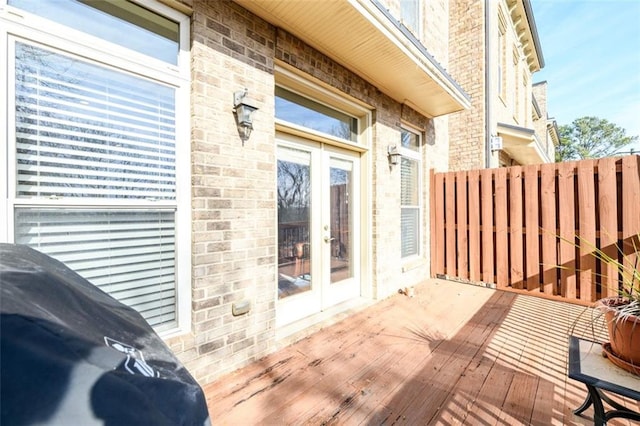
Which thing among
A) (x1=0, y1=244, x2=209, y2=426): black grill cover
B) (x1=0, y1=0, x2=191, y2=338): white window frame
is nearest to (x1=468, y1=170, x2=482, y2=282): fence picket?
(x1=0, y1=0, x2=191, y2=338): white window frame

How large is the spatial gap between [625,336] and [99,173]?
3.06 m

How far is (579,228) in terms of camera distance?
4.01 metres

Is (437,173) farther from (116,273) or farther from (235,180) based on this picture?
(116,273)

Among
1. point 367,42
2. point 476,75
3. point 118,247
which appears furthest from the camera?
point 476,75

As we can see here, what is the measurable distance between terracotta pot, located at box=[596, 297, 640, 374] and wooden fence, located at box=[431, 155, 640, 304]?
2.25 metres

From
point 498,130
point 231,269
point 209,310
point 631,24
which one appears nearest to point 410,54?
point 231,269

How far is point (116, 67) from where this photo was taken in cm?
190

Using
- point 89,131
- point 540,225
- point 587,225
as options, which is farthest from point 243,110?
point 587,225

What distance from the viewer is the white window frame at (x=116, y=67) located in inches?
60.7

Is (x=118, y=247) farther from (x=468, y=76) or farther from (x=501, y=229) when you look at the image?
(x=468, y=76)

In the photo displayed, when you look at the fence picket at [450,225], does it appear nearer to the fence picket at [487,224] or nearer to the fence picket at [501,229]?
the fence picket at [487,224]

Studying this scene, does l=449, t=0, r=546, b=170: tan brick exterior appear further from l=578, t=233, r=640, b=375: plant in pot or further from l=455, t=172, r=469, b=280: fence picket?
l=578, t=233, r=640, b=375: plant in pot

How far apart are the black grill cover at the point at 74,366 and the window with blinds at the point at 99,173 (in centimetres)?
92

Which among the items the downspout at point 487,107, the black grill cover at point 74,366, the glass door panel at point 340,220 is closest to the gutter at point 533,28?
the downspout at point 487,107
